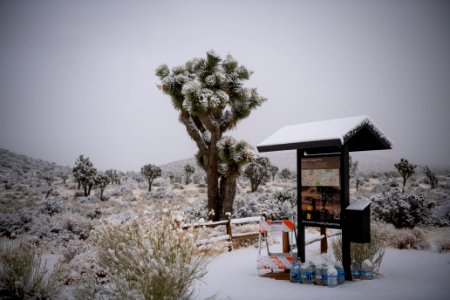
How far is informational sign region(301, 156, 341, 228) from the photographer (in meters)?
6.68

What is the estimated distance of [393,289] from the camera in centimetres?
584

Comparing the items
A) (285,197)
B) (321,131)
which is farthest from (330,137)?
(285,197)

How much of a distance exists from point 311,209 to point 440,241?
541 centimetres

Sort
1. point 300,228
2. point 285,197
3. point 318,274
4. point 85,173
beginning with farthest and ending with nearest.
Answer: point 85,173
point 285,197
point 300,228
point 318,274

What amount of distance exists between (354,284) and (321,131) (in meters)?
3.00

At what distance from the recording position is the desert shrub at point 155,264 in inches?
158

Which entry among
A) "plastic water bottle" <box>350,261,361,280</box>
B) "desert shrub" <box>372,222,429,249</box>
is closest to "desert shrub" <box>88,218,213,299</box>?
"plastic water bottle" <box>350,261,361,280</box>

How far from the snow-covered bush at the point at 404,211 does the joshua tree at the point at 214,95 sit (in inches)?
253

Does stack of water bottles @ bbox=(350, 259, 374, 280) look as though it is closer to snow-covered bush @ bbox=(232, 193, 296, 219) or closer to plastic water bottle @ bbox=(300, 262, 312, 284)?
plastic water bottle @ bbox=(300, 262, 312, 284)

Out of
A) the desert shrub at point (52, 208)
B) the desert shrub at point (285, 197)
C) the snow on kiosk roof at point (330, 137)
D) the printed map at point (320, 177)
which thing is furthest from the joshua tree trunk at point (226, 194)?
the desert shrub at point (52, 208)

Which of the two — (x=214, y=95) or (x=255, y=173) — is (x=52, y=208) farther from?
(x=255, y=173)

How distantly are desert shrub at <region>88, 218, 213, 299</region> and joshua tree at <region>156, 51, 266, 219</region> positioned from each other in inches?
361

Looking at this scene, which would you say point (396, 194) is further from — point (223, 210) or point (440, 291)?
point (440, 291)

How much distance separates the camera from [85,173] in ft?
108
